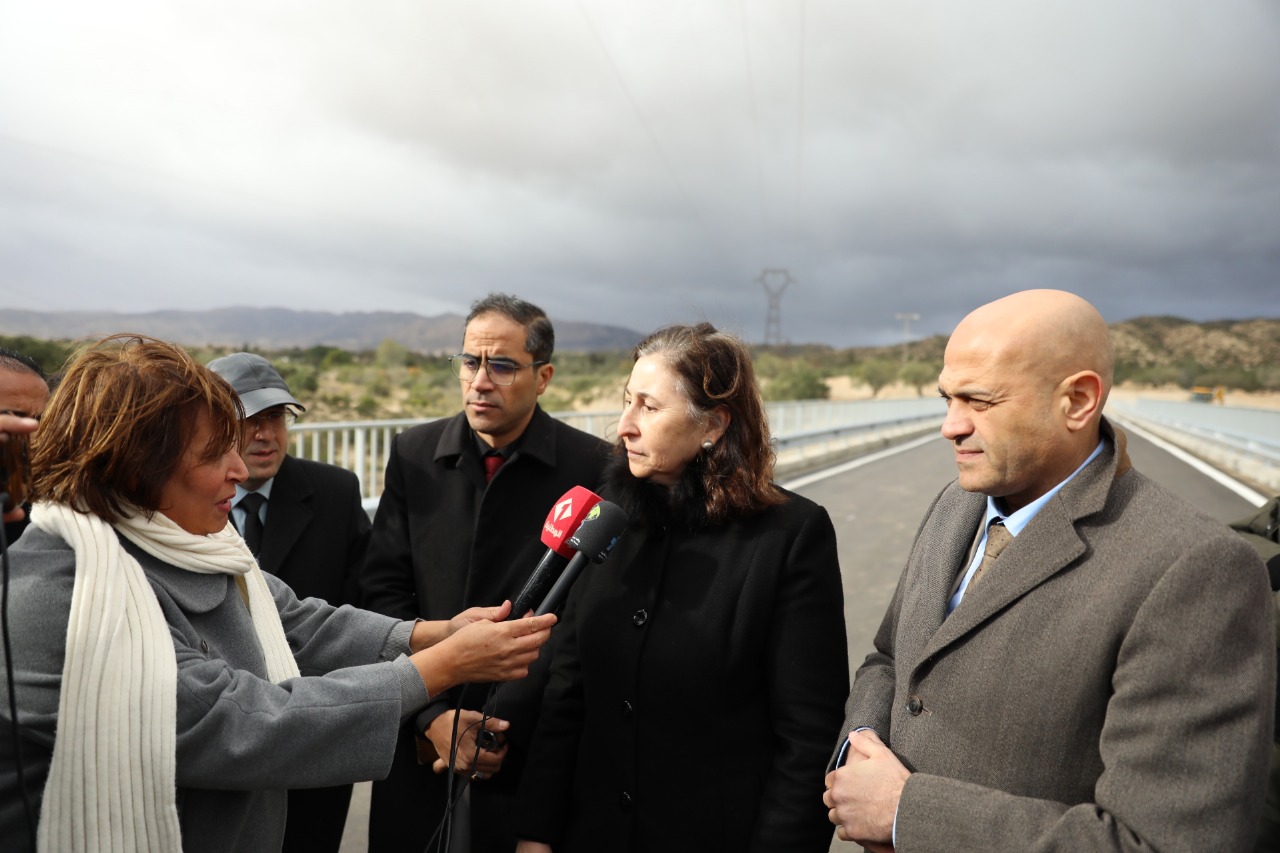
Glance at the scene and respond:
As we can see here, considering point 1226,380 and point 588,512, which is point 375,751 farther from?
point 1226,380

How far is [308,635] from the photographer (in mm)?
2475

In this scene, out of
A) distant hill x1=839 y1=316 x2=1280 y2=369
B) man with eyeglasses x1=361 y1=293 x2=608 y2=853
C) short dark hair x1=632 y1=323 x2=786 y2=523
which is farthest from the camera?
distant hill x1=839 y1=316 x2=1280 y2=369

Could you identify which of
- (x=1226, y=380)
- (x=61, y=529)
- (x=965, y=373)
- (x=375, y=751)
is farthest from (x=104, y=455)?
(x=1226, y=380)

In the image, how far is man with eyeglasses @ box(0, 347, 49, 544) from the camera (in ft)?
8.87

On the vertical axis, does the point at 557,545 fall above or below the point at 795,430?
above

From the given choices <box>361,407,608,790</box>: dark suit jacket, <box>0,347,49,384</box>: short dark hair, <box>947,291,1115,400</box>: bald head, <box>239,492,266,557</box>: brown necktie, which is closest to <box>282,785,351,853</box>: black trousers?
<box>361,407,608,790</box>: dark suit jacket

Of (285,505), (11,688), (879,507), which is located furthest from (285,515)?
(879,507)

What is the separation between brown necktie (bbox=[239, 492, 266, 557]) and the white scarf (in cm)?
171

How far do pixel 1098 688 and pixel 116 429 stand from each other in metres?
1.93

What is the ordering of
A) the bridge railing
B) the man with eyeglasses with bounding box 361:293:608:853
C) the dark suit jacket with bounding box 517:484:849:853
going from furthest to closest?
the bridge railing → the man with eyeglasses with bounding box 361:293:608:853 → the dark suit jacket with bounding box 517:484:849:853

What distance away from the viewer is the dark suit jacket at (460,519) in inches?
131

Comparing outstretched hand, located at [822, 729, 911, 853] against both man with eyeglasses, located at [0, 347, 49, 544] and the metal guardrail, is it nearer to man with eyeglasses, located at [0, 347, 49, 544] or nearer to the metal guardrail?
man with eyeglasses, located at [0, 347, 49, 544]

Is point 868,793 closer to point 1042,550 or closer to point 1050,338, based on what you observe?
point 1042,550

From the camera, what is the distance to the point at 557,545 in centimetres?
236
